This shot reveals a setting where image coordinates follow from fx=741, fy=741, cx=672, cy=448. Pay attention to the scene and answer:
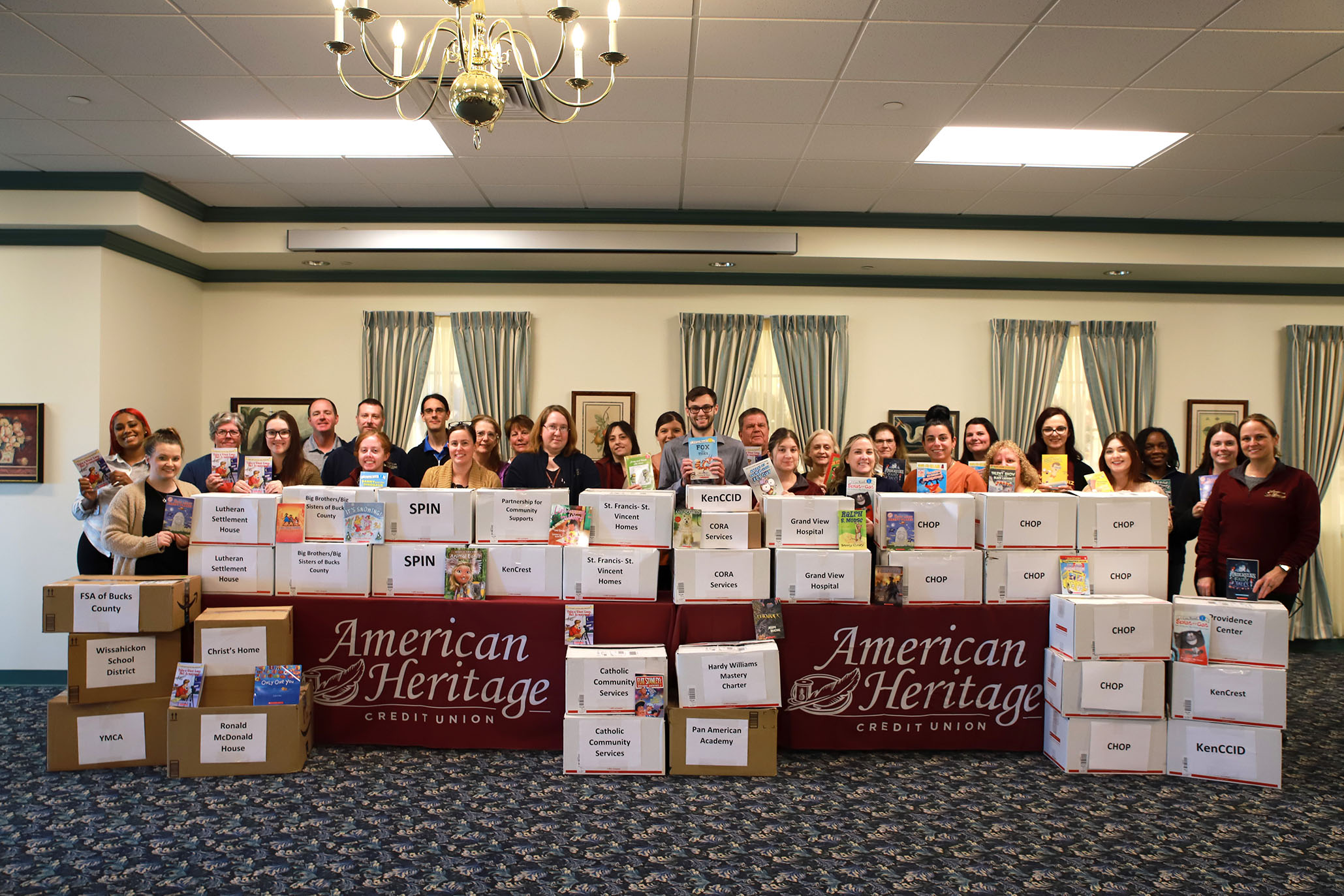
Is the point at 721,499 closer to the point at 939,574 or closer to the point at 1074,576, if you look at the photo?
the point at 939,574

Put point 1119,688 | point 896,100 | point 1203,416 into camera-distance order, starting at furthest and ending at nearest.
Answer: point 1203,416, point 896,100, point 1119,688

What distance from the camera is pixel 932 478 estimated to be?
12.7 ft

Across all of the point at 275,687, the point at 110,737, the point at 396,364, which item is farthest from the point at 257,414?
the point at 275,687

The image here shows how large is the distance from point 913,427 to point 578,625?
4.30 m

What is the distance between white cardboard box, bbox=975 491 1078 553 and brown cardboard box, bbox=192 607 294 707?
3.44 m

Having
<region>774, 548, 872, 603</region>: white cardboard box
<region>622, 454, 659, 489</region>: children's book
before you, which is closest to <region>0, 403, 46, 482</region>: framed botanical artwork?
<region>622, 454, 659, 489</region>: children's book

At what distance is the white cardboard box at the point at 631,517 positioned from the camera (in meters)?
3.63

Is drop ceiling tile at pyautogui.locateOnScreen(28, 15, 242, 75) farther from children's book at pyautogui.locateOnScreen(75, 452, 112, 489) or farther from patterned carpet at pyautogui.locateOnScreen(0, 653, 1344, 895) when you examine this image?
patterned carpet at pyautogui.locateOnScreen(0, 653, 1344, 895)

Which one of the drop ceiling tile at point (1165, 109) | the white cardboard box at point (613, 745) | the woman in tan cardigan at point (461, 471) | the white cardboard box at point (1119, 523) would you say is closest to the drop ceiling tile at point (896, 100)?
the drop ceiling tile at point (1165, 109)

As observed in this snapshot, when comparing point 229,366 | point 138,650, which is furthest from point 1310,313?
point 229,366

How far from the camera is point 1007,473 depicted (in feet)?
12.4

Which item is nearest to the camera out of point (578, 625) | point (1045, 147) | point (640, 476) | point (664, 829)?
point (664, 829)

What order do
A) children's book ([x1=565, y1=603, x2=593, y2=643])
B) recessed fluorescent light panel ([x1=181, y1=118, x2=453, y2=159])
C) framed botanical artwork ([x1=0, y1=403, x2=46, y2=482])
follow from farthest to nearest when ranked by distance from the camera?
framed botanical artwork ([x1=0, y1=403, x2=46, y2=482]) → recessed fluorescent light panel ([x1=181, y1=118, x2=453, y2=159]) → children's book ([x1=565, y1=603, x2=593, y2=643])

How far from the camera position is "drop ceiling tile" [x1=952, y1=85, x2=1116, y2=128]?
12.7 ft
